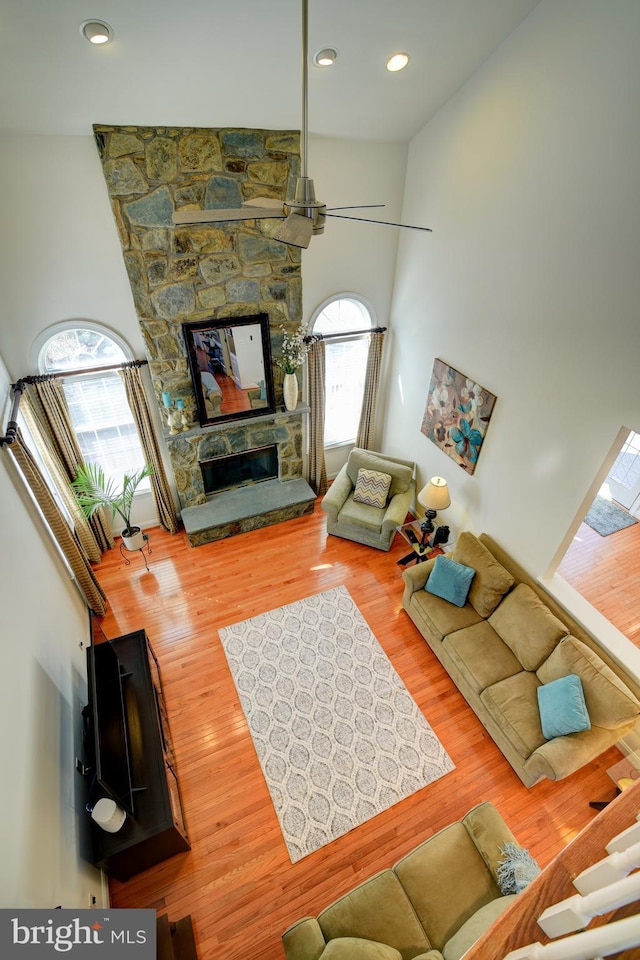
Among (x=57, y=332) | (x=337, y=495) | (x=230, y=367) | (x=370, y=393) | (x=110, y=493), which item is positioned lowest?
(x=337, y=495)

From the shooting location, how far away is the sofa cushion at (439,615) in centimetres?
456

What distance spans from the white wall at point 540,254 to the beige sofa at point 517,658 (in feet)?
1.23

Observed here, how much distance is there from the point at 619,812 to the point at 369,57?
490 centimetres

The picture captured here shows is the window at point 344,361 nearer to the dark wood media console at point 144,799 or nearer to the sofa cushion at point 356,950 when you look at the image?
Answer: the dark wood media console at point 144,799

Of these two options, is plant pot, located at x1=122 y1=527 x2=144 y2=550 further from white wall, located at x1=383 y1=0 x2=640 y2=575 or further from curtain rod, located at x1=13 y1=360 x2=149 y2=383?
white wall, located at x1=383 y1=0 x2=640 y2=575

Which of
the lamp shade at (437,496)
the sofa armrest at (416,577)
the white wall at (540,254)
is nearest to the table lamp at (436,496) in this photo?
the lamp shade at (437,496)

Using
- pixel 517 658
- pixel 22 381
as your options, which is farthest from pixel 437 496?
pixel 22 381

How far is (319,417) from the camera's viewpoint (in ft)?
20.5

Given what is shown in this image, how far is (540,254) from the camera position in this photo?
12.4 feet

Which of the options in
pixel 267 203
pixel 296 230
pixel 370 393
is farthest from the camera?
pixel 370 393

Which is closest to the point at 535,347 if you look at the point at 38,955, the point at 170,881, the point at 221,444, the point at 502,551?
the point at 502,551

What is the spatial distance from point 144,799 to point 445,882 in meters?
2.09

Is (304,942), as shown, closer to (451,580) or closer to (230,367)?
(451,580)

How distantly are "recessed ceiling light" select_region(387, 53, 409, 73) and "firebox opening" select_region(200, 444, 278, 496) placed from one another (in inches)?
160
